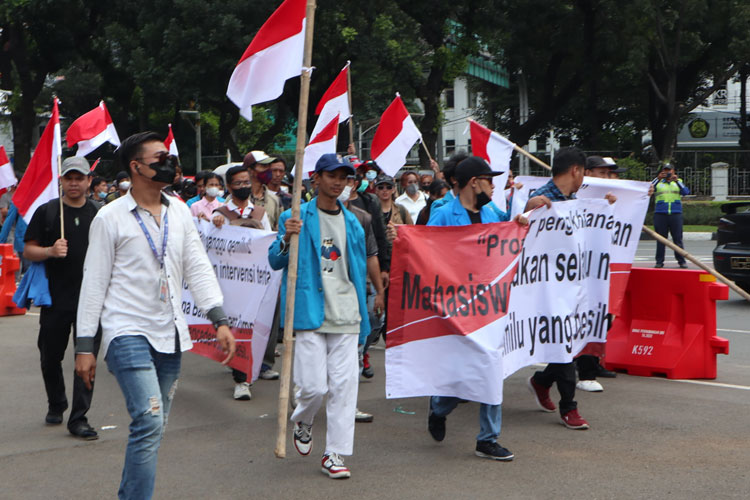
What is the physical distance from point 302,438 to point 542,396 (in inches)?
82.0

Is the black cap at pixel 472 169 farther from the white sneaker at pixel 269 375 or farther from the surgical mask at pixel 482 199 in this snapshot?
the white sneaker at pixel 269 375

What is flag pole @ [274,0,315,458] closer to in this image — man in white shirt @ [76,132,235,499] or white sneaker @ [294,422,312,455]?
white sneaker @ [294,422,312,455]

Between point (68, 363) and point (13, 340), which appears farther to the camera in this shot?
point (13, 340)

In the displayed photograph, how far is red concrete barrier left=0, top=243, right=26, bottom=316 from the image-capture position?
13.2m

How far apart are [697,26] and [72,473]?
1301 inches

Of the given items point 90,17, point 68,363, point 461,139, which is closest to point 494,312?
point 68,363

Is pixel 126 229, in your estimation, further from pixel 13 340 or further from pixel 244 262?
pixel 13 340

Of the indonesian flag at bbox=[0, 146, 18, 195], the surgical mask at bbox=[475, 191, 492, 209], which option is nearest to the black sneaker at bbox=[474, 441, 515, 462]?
the surgical mask at bbox=[475, 191, 492, 209]

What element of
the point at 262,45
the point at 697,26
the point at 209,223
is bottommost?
the point at 209,223

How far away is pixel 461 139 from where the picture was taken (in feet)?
236

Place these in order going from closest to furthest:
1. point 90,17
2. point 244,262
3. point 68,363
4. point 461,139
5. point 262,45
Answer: point 262,45
point 244,262
point 68,363
point 90,17
point 461,139

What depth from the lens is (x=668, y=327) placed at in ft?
27.0

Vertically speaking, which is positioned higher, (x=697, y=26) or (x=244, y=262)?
(x=697, y=26)

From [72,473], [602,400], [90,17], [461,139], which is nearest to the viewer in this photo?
[72,473]
